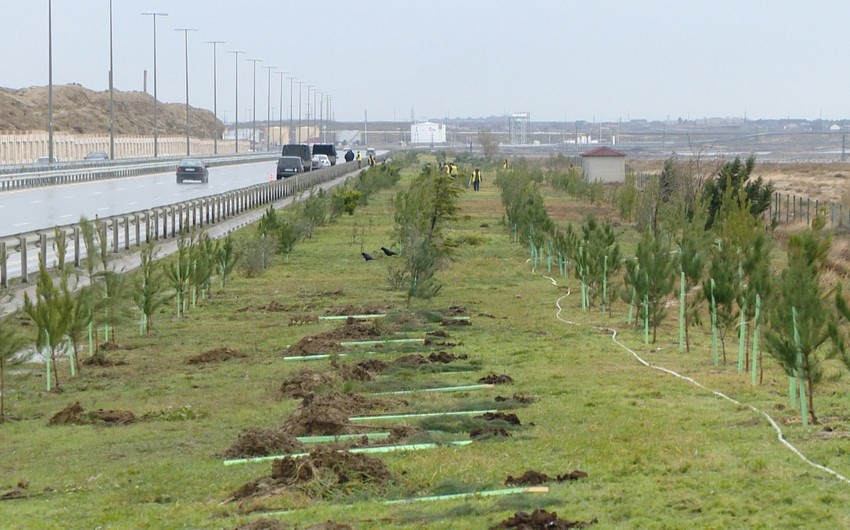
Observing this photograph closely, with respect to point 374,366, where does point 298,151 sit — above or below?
above

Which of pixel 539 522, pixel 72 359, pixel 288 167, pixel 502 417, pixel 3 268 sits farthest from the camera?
pixel 288 167

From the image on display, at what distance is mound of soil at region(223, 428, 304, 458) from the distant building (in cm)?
5769

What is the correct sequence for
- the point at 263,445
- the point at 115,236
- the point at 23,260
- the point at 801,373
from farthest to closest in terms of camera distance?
the point at 115,236 → the point at 23,260 → the point at 801,373 → the point at 263,445

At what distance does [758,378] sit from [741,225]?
4859 mm

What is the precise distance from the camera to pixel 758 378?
13.1 m

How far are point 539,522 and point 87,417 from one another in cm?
579

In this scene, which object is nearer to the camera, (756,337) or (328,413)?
(328,413)

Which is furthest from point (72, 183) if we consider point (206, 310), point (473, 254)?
point (206, 310)

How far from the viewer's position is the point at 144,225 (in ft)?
111

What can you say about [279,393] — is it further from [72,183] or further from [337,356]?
[72,183]

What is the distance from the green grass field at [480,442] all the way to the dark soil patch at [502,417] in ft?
0.76

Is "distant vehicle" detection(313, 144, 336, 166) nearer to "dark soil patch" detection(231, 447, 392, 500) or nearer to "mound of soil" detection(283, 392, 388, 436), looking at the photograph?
"mound of soil" detection(283, 392, 388, 436)

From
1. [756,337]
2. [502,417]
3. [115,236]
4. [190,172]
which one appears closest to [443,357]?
[756,337]

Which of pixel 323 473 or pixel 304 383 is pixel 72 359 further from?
pixel 323 473
